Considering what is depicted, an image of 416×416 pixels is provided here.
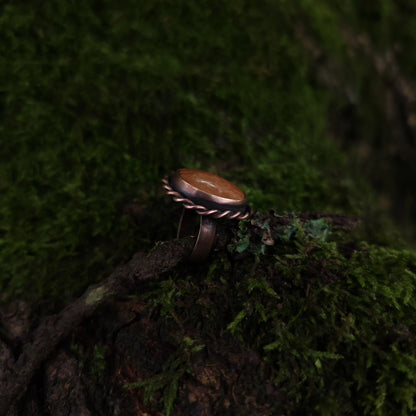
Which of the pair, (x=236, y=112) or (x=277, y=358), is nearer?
(x=277, y=358)

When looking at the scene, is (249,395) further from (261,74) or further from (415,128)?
(415,128)

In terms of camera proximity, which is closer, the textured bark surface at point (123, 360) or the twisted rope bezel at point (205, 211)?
the textured bark surface at point (123, 360)

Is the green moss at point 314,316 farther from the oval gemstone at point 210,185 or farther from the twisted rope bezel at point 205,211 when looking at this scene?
the oval gemstone at point 210,185

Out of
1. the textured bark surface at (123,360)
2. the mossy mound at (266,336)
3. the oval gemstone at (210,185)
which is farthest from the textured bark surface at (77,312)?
the oval gemstone at (210,185)

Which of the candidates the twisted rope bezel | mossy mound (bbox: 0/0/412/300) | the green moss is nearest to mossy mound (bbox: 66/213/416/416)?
the green moss

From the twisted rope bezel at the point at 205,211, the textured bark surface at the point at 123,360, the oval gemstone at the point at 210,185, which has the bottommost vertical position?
the textured bark surface at the point at 123,360

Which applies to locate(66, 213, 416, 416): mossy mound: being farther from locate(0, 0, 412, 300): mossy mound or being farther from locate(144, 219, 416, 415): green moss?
locate(0, 0, 412, 300): mossy mound

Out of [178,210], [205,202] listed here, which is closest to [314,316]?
[205,202]

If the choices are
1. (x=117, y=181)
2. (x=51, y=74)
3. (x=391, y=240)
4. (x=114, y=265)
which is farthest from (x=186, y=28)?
(x=391, y=240)

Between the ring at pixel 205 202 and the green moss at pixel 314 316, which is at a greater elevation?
the ring at pixel 205 202
